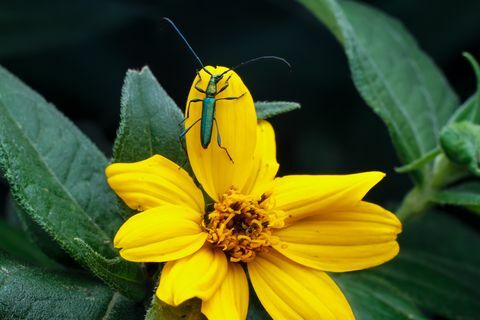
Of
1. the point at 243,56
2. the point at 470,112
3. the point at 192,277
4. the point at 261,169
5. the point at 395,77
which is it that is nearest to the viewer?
the point at 192,277

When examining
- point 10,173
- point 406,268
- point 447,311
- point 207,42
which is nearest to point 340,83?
point 207,42

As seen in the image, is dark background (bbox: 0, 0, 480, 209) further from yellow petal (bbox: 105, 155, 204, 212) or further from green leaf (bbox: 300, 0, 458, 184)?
yellow petal (bbox: 105, 155, 204, 212)

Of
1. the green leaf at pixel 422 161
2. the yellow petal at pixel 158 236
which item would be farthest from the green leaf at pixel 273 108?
the green leaf at pixel 422 161

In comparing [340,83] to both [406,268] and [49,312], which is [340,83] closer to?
[406,268]

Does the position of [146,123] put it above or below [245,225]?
above

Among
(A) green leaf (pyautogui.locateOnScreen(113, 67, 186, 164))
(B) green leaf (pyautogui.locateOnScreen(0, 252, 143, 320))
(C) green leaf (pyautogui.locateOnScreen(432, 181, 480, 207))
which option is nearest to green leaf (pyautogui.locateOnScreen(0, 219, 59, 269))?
(B) green leaf (pyautogui.locateOnScreen(0, 252, 143, 320))

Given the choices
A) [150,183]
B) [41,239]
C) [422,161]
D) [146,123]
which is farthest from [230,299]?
[422,161]

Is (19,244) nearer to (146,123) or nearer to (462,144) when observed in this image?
(146,123)
